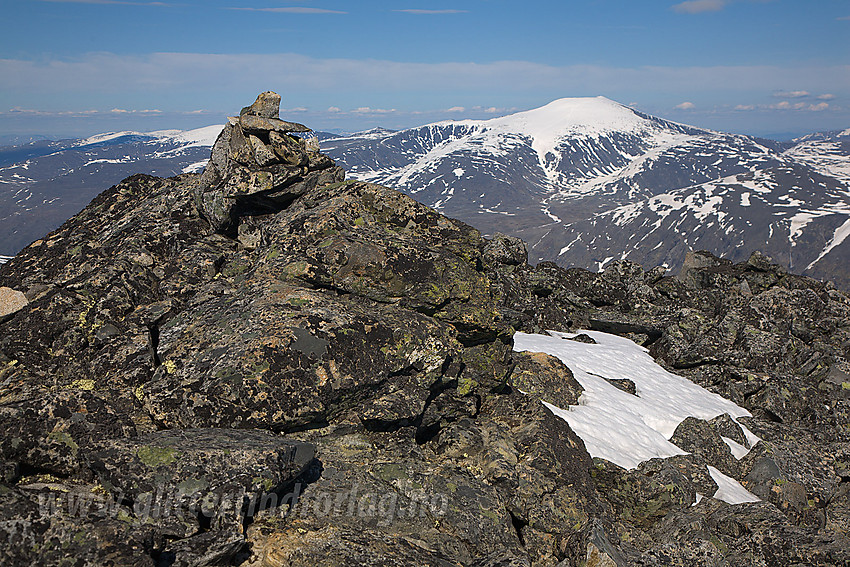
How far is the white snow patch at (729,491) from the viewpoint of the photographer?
2278 centimetres

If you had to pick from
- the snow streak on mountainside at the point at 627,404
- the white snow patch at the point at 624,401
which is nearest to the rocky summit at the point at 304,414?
the snow streak on mountainside at the point at 627,404

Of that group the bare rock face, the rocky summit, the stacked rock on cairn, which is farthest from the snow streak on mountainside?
A: the bare rock face

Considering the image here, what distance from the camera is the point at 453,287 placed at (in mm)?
19781

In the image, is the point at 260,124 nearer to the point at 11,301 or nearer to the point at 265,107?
the point at 265,107

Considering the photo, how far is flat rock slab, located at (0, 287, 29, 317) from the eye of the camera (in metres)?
15.4

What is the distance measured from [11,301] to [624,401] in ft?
94.7

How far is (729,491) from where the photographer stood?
77.5ft

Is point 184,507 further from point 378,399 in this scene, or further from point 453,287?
point 453,287

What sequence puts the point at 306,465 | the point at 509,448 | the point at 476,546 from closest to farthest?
1. the point at 306,465
2. the point at 476,546
3. the point at 509,448

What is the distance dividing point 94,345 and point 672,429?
93.5 feet

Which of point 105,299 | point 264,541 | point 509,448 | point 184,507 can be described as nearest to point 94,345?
point 105,299

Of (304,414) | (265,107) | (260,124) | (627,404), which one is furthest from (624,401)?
(265,107)

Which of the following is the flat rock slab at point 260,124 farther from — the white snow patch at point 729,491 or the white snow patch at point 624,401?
the white snow patch at point 729,491

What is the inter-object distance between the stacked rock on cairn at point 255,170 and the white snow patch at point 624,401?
1611cm
